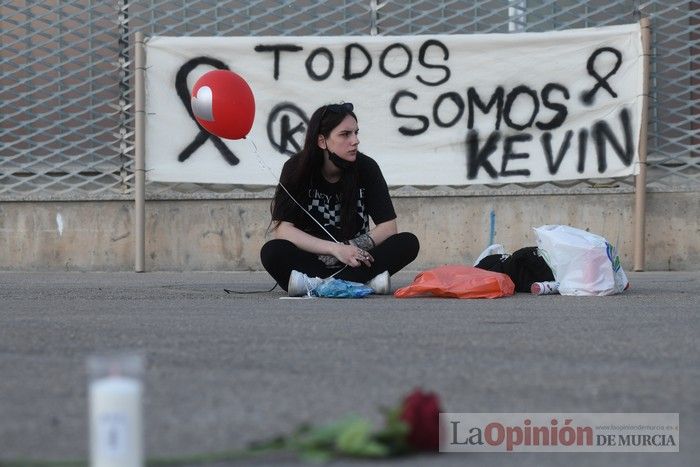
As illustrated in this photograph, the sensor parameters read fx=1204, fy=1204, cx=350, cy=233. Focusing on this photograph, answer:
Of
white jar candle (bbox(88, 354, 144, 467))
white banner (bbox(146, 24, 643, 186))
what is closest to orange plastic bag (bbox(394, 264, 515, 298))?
white banner (bbox(146, 24, 643, 186))

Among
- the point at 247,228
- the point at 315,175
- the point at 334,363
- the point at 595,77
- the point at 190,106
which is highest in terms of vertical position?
the point at 595,77

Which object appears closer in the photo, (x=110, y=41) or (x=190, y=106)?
(x=190, y=106)

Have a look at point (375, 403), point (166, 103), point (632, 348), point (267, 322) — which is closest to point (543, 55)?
point (166, 103)

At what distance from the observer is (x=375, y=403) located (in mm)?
2768

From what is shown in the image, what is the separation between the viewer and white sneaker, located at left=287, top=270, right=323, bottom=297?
20.7 feet

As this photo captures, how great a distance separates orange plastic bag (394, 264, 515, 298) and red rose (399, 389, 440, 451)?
394 centimetres

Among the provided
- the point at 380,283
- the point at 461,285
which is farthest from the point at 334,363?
the point at 380,283

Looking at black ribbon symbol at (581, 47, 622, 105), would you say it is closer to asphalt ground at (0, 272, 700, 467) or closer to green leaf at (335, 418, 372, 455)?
asphalt ground at (0, 272, 700, 467)

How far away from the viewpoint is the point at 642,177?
8.49m

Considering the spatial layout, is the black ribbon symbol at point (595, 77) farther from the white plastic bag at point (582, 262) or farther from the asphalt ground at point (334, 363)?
the asphalt ground at point (334, 363)

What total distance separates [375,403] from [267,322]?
6.65 feet

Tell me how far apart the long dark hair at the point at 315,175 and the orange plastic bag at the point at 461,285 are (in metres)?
0.47

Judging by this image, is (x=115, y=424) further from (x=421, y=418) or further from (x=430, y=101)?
(x=430, y=101)

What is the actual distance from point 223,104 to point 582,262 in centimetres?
213
